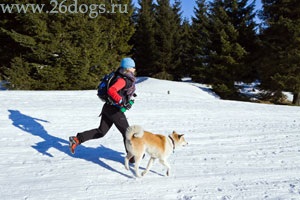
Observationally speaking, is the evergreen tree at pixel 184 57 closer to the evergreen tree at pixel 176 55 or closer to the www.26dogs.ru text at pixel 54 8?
the evergreen tree at pixel 176 55

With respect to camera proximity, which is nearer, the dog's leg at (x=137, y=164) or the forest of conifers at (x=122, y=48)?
the dog's leg at (x=137, y=164)

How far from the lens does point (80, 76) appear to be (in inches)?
680

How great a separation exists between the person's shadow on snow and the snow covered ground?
0.02 metres

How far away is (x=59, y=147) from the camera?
5.91 meters

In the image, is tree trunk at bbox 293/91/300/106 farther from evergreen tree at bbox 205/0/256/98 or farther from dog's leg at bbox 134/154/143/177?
dog's leg at bbox 134/154/143/177

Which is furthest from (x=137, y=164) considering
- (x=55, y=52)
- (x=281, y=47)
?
(x=281, y=47)

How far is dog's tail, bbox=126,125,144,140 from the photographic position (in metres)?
4.18

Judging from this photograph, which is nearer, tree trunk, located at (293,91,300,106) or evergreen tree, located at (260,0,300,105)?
evergreen tree, located at (260,0,300,105)

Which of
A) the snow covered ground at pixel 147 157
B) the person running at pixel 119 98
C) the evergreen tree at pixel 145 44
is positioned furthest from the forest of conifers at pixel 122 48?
the person running at pixel 119 98

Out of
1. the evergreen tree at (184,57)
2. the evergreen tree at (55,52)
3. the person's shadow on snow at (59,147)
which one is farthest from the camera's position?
the evergreen tree at (184,57)

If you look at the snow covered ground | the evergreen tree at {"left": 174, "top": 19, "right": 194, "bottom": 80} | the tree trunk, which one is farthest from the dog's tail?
the evergreen tree at {"left": 174, "top": 19, "right": 194, "bottom": 80}

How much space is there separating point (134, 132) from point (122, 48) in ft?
82.6

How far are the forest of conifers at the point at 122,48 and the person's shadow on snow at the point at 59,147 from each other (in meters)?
9.92

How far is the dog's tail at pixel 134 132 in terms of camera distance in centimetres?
418
